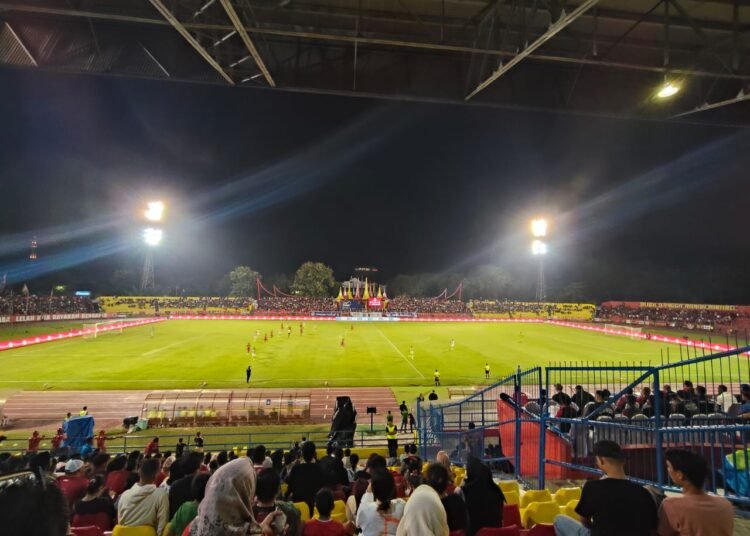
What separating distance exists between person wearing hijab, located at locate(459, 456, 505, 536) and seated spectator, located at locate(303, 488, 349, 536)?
1.17 metres

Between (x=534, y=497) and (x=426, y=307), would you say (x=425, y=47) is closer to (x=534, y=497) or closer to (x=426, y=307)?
(x=534, y=497)

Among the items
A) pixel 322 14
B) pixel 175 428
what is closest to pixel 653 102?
pixel 322 14

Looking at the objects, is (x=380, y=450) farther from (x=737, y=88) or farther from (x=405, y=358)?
(x=405, y=358)

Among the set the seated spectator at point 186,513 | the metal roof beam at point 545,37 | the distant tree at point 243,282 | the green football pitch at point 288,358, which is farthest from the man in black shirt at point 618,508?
the distant tree at point 243,282

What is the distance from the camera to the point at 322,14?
24.0 ft

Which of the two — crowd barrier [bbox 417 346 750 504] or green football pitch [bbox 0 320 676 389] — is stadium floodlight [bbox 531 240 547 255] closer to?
green football pitch [bbox 0 320 676 389]

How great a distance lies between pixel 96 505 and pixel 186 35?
268 inches

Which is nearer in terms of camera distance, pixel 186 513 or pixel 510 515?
pixel 186 513

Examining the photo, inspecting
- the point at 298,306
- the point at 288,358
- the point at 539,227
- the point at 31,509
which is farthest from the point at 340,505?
the point at 298,306

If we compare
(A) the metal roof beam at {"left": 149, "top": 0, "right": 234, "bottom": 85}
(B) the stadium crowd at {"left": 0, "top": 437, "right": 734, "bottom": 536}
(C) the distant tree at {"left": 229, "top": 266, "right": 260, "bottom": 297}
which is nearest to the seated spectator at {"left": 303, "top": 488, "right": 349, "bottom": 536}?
(B) the stadium crowd at {"left": 0, "top": 437, "right": 734, "bottom": 536}

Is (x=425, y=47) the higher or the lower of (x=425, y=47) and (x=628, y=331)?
the higher

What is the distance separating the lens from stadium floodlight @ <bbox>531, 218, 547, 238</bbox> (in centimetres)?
8325

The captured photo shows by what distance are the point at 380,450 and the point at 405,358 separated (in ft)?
70.2

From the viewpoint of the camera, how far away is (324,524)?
12.0 feet
